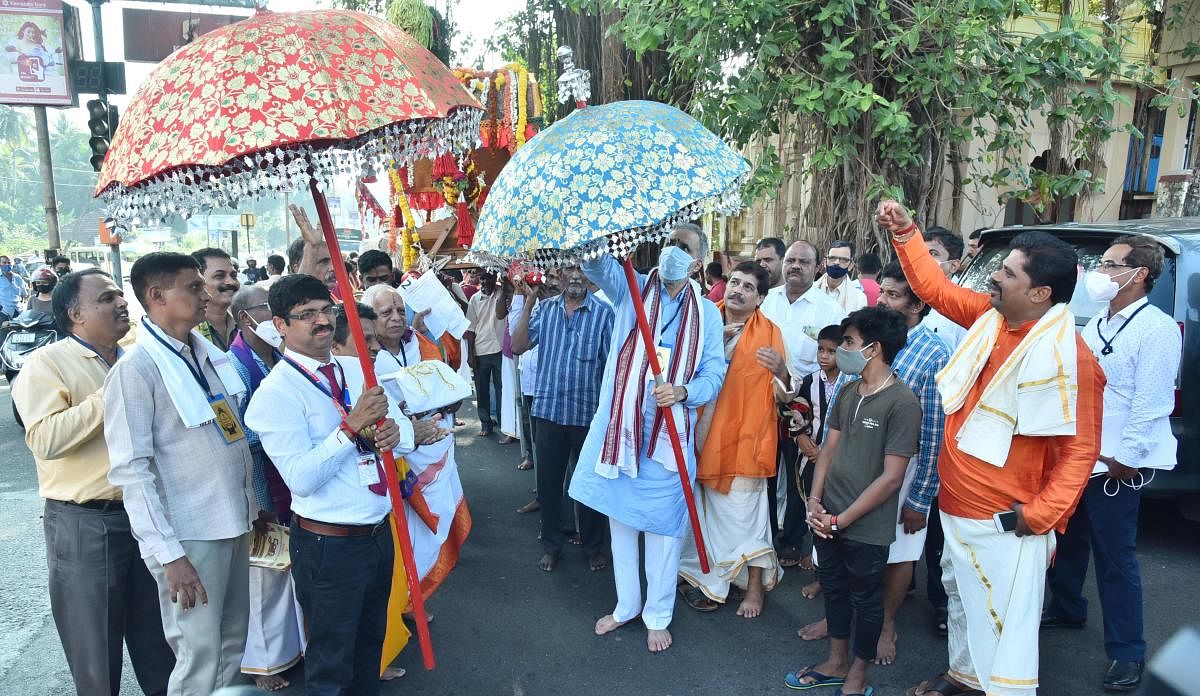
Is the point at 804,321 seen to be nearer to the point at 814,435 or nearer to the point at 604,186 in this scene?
the point at 814,435

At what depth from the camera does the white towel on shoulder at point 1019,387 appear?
2.47m

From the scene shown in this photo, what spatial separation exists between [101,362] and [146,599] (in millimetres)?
948

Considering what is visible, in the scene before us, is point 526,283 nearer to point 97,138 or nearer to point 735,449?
point 735,449

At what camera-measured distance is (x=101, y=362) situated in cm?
275

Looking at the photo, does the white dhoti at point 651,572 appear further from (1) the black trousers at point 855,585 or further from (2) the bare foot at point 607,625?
(1) the black trousers at point 855,585

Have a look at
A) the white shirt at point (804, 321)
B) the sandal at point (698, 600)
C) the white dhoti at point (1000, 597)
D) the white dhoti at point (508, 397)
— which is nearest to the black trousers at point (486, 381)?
the white dhoti at point (508, 397)

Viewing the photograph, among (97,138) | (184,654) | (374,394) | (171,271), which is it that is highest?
(97,138)

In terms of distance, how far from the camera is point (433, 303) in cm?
459

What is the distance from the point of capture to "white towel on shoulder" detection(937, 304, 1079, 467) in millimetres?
2475

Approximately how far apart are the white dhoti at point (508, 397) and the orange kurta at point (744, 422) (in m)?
3.14

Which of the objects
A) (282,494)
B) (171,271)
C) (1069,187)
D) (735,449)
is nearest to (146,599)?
(282,494)

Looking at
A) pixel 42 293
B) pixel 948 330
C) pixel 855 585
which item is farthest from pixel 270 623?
pixel 42 293

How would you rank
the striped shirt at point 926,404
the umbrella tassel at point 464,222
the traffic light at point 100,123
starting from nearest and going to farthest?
the striped shirt at point 926,404
the umbrella tassel at point 464,222
the traffic light at point 100,123

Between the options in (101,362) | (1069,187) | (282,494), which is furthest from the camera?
(1069,187)
